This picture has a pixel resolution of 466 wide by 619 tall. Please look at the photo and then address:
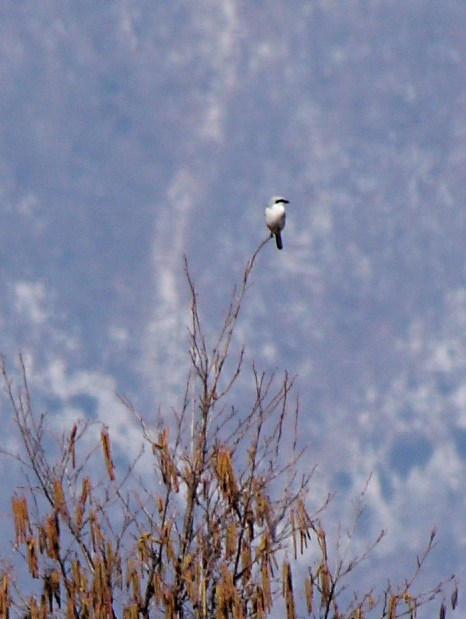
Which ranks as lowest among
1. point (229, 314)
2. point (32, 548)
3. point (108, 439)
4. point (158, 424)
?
point (32, 548)

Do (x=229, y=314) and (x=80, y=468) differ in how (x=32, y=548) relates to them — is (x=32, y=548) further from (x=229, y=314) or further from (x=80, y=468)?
(x=229, y=314)

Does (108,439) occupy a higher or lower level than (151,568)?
higher

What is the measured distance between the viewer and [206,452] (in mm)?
6930

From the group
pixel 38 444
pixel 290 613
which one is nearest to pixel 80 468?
pixel 38 444

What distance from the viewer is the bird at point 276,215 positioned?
14.2 m

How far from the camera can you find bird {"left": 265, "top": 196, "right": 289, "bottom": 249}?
1416cm

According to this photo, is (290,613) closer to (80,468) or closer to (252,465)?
(252,465)

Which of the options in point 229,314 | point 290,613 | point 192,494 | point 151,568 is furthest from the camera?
point 229,314

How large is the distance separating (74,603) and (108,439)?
Answer: 1039 mm

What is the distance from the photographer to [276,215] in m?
14.1

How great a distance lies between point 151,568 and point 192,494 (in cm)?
64

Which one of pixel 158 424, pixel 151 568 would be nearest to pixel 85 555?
pixel 151 568

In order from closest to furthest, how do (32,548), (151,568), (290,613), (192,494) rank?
1. (290,613)
2. (32,548)
3. (151,568)
4. (192,494)

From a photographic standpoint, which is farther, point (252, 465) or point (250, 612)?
point (252, 465)
